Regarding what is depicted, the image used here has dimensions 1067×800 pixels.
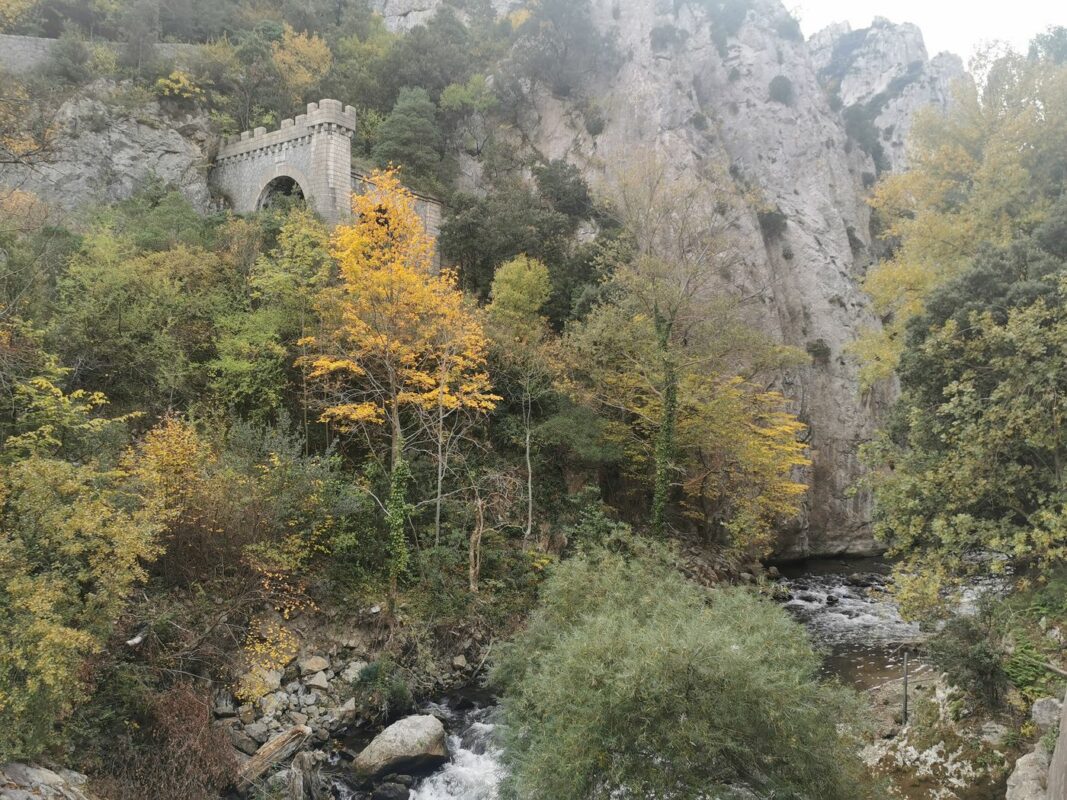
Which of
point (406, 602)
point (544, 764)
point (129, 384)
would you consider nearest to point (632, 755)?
point (544, 764)

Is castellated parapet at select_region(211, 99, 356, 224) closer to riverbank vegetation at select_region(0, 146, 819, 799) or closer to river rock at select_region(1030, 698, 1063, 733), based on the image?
riverbank vegetation at select_region(0, 146, 819, 799)

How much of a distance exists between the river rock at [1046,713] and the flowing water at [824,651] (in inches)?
→ 110

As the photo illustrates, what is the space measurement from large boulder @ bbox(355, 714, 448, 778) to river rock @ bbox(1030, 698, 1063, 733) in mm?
9422

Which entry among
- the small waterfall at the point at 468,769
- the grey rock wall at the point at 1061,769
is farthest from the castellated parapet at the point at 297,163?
the grey rock wall at the point at 1061,769

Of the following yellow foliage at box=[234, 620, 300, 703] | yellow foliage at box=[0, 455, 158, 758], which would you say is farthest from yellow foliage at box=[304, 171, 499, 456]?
yellow foliage at box=[0, 455, 158, 758]

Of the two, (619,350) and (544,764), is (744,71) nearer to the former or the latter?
(619,350)

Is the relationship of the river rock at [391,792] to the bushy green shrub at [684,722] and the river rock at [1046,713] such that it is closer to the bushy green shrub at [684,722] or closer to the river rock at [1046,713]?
the bushy green shrub at [684,722]

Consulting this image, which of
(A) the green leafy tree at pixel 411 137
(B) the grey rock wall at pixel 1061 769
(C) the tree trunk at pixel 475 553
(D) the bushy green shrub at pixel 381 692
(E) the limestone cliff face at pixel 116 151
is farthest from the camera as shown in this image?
(A) the green leafy tree at pixel 411 137

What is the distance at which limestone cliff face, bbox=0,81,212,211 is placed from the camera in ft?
83.1

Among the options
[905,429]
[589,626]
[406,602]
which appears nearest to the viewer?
[589,626]

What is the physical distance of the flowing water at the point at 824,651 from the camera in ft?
36.3

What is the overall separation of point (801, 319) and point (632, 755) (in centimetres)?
3083

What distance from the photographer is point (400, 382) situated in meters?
18.8

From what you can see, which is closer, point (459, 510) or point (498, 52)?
point (459, 510)
